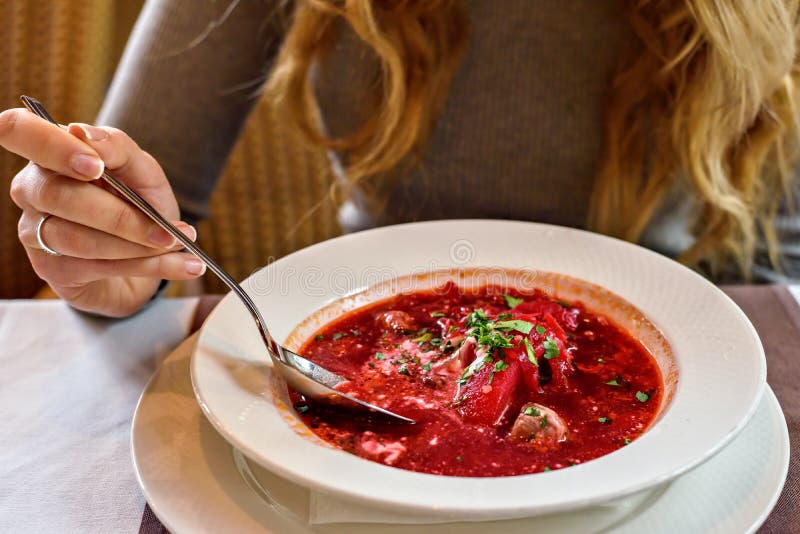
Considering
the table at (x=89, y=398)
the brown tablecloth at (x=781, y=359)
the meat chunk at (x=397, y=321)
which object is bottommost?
the table at (x=89, y=398)

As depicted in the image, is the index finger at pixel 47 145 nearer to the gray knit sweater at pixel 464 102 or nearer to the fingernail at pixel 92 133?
the fingernail at pixel 92 133

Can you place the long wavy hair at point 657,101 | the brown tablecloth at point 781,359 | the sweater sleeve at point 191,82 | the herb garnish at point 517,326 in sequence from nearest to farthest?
the brown tablecloth at point 781,359 → the herb garnish at point 517,326 → the long wavy hair at point 657,101 → the sweater sleeve at point 191,82

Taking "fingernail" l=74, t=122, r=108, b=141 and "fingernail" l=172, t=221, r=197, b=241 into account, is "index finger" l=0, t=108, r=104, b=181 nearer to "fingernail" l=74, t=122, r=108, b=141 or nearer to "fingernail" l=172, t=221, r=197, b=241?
"fingernail" l=74, t=122, r=108, b=141

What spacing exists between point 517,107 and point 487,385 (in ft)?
3.52

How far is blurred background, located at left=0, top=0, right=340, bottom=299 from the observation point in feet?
8.59

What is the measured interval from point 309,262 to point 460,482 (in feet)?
2.20

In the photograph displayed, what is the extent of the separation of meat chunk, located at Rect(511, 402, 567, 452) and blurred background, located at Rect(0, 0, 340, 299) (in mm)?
1302

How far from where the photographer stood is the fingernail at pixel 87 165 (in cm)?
103

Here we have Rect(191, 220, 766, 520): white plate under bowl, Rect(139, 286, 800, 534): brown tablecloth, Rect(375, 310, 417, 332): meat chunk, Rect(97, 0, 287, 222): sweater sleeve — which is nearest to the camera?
Rect(191, 220, 766, 520): white plate under bowl

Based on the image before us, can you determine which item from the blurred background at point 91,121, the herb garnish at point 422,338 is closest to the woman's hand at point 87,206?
the herb garnish at point 422,338

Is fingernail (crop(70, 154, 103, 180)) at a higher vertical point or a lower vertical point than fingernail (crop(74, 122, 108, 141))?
lower

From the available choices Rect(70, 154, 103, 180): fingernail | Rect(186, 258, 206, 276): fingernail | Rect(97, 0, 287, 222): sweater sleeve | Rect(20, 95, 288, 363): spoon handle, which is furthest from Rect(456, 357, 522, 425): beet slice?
Rect(97, 0, 287, 222): sweater sleeve

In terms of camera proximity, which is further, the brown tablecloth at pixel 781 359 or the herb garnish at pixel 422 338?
the herb garnish at pixel 422 338

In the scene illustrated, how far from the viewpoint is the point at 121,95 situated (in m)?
1.82
